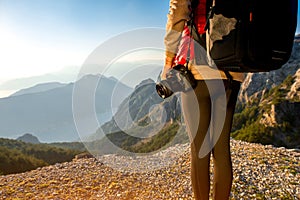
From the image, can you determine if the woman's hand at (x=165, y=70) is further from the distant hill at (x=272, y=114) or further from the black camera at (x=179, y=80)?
the distant hill at (x=272, y=114)

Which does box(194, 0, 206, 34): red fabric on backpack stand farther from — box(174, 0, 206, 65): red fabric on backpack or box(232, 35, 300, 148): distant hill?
box(232, 35, 300, 148): distant hill

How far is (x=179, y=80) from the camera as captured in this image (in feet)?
7.02

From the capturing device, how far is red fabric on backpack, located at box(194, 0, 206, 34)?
202cm

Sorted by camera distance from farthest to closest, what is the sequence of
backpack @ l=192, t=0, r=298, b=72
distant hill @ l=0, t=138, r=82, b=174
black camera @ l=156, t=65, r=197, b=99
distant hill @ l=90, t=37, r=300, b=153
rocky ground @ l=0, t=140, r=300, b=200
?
distant hill @ l=0, t=138, r=82, b=174 → rocky ground @ l=0, t=140, r=300, b=200 → distant hill @ l=90, t=37, r=300, b=153 → black camera @ l=156, t=65, r=197, b=99 → backpack @ l=192, t=0, r=298, b=72

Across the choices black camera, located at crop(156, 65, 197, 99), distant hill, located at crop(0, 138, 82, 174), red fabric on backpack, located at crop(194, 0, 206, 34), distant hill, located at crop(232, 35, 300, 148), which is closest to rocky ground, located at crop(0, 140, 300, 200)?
black camera, located at crop(156, 65, 197, 99)

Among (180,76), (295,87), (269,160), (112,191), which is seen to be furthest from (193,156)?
(295,87)

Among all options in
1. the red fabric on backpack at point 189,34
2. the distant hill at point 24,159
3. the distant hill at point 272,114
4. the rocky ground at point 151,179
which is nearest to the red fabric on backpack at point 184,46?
the red fabric on backpack at point 189,34

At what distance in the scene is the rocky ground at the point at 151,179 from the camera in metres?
5.37

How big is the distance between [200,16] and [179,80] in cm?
45

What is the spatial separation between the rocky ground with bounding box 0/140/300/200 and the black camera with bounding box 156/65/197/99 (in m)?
3.37

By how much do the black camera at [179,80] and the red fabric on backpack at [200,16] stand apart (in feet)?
0.94

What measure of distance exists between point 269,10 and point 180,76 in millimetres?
704

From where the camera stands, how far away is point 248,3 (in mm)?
1728

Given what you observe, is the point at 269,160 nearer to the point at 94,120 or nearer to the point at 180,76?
the point at 94,120
